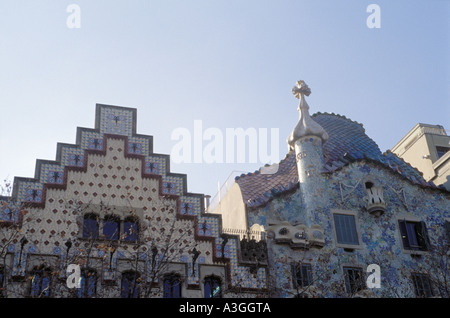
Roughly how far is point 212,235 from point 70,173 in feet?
17.4

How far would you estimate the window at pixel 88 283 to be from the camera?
21094 millimetres

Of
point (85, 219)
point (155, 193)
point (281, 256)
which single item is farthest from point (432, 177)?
point (85, 219)

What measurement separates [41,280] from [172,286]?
4241mm

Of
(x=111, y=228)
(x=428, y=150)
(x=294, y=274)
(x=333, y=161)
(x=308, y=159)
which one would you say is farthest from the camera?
(x=428, y=150)

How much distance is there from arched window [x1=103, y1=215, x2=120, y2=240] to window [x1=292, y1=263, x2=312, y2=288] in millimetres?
6288

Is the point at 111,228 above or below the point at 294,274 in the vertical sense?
above

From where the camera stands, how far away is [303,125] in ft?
90.6

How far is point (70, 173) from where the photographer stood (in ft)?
77.4

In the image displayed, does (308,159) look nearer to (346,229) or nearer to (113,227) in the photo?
(346,229)

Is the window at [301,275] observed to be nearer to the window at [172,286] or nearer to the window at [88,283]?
the window at [172,286]

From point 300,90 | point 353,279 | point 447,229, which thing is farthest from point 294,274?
point 300,90

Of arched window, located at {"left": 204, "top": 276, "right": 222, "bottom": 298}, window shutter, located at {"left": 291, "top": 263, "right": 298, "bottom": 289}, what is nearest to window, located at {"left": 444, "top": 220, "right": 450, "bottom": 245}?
window shutter, located at {"left": 291, "top": 263, "right": 298, "bottom": 289}

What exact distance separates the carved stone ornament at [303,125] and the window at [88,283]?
10077 millimetres
